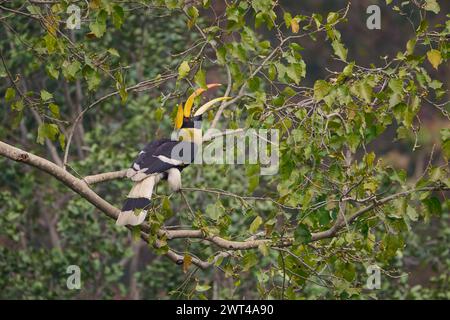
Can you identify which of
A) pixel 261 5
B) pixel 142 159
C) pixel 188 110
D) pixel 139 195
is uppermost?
pixel 261 5

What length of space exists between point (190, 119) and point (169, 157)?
31 cm

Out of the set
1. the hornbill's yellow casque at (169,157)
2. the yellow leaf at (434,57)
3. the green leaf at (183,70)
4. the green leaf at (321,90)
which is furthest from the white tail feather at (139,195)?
the yellow leaf at (434,57)

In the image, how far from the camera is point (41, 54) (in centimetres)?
532

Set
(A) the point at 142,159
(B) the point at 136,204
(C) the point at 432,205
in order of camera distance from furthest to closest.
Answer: (A) the point at 142,159 → (B) the point at 136,204 → (C) the point at 432,205

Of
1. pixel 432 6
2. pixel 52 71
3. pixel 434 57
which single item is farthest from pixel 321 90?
pixel 52 71

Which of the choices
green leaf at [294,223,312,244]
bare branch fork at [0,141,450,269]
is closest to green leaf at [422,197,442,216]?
bare branch fork at [0,141,450,269]

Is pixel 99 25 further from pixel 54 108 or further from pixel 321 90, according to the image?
pixel 321 90

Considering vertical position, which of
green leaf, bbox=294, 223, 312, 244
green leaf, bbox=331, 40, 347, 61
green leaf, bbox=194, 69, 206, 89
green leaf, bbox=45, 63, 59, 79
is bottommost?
green leaf, bbox=294, 223, 312, 244

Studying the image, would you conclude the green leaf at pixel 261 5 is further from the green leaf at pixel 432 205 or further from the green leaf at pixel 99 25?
the green leaf at pixel 432 205

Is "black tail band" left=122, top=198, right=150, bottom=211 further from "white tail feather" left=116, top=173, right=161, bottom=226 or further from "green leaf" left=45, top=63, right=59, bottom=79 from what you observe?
"green leaf" left=45, top=63, right=59, bottom=79

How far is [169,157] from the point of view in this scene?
5.61 meters

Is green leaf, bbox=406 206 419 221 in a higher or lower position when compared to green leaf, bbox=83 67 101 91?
lower

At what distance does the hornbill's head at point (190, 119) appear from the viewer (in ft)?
18.3

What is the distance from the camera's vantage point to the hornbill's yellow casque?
5.32 meters
